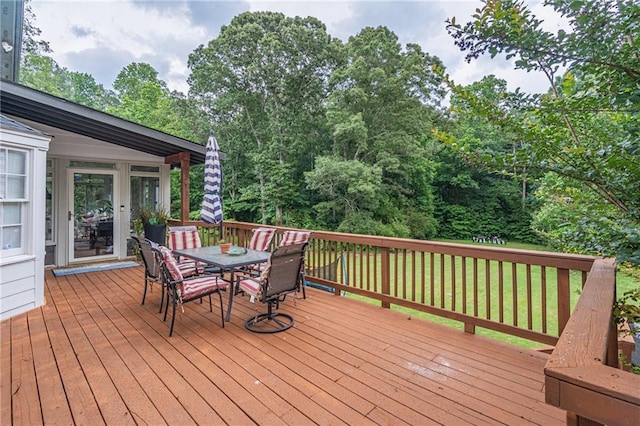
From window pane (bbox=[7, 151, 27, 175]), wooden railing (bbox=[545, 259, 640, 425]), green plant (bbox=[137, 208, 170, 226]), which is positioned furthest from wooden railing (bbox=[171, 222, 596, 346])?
window pane (bbox=[7, 151, 27, 175])

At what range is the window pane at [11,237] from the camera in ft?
12.2

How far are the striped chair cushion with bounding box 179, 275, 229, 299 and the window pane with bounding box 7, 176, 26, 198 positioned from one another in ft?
8.43

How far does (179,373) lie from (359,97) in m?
12.5

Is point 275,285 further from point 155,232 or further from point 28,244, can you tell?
point 155,232

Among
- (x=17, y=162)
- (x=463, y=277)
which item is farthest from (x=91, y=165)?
(x=463, y=277)

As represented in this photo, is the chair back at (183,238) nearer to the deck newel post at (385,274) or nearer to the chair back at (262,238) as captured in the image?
the chair back at (262,238)

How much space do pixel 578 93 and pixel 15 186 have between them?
5815mm

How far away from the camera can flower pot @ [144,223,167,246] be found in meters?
6.54

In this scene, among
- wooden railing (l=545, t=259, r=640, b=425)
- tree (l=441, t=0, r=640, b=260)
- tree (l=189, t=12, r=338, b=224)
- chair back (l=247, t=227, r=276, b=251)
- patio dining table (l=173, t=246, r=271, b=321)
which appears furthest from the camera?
tree (l=189, t=12, r=338, b=224)

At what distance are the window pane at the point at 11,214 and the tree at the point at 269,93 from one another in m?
10.8

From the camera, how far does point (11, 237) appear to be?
3.81 meters

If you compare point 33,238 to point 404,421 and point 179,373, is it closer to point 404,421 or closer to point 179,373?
point 179,373

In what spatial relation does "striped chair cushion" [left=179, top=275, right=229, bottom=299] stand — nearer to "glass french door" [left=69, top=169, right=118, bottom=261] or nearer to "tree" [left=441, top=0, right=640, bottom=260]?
"tree" [left=441, top=0, right=640, bottom=260]

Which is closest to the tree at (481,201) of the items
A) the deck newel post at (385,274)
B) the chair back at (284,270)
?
the deck newel post at (385,274)
